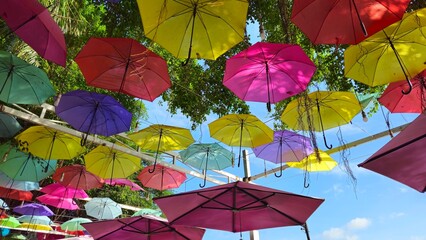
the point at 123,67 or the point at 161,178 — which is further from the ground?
the point at 123,67

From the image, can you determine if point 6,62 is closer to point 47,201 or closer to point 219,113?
point 219,113

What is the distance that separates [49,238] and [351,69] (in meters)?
12.5

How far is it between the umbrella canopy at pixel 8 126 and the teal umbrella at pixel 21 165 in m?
0.30

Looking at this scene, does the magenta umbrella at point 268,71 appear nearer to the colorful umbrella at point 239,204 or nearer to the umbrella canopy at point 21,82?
the colorful umbrella at point 239,204

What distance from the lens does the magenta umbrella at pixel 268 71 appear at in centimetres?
337

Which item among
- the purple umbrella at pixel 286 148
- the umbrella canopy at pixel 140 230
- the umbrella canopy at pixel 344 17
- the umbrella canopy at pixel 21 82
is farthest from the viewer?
the purple umbrella at pixel 286 148

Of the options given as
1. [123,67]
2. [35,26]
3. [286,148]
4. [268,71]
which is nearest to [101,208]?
[286,148]

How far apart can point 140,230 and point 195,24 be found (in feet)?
10.9

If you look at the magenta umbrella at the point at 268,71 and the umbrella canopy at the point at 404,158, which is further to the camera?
the magenta umbrella at the point at 268,71

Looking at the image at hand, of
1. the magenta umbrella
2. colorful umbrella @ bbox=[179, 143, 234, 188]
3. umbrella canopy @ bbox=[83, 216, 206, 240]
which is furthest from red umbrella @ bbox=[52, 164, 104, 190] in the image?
the magenta umbrella

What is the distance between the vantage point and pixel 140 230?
4.89 meters

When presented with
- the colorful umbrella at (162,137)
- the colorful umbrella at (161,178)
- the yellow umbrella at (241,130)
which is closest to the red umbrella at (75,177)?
the colorful umbrella at (161,178)

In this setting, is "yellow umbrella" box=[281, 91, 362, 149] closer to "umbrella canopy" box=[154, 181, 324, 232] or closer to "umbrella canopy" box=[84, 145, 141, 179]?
"umbrella canopy" box=[154, 181, 324, 232]

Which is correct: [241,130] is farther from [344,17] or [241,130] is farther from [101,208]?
[101,208]
